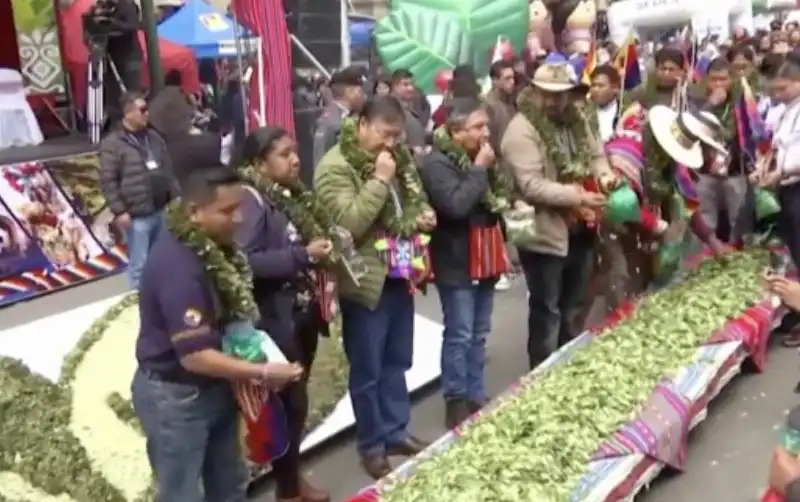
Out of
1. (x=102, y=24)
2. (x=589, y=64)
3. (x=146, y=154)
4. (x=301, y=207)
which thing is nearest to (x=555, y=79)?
(x=301, y=207)

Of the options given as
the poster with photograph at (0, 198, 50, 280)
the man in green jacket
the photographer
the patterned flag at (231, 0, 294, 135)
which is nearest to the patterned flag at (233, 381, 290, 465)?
the man in green jacket

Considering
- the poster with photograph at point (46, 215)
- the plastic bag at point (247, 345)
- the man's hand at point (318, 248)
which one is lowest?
the poster with photograph at point (46, 215)

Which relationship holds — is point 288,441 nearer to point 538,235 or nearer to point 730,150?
point 538,235

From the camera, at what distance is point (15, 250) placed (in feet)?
22.5

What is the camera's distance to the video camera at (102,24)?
9336 millimetres

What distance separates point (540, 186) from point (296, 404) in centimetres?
151

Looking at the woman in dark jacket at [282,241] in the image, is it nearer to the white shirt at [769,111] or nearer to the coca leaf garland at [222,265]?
the coca leaf garland at [222,265]

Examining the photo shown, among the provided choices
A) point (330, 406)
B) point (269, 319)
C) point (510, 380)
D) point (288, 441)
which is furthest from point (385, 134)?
point (510, 380)

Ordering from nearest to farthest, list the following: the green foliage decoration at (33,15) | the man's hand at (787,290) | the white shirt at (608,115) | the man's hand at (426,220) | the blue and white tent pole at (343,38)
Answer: the man's hand at (787,290), the man's hand at (426,220), the white shirt at (608,115), the blue and white tent pole at (343,38), the green foliage decoration at (33,15)

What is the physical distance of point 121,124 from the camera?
564 cm

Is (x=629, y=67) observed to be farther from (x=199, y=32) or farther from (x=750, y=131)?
(x=199, y=32)

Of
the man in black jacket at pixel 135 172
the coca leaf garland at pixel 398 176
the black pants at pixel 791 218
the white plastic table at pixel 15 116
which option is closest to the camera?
the coca leaf garland at pixel 398 176

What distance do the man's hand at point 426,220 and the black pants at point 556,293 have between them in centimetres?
89

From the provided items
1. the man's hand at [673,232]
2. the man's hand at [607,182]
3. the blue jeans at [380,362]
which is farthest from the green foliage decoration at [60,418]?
the man's hand at [673,232]
